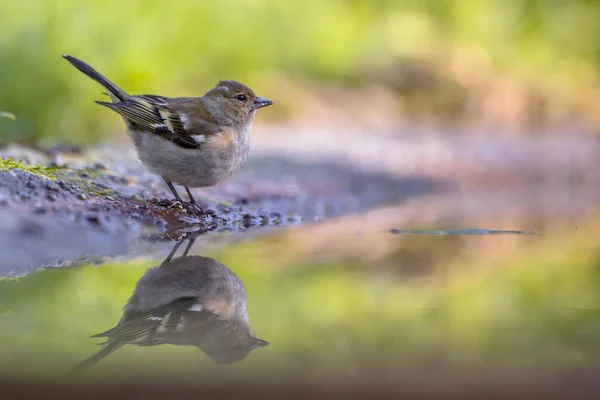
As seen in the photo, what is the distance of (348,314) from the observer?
8.00 ft

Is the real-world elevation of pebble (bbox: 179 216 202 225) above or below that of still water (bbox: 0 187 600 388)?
above

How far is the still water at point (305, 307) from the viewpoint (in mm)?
1901

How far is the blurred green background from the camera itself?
275 inches

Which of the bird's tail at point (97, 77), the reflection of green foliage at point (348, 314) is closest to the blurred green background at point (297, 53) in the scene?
the bird's tail at point (97, 77)

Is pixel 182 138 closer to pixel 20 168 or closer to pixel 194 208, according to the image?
pixel 194 208

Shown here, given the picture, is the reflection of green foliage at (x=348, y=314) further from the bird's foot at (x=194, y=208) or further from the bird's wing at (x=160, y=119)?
the bird's wing at (x=160, y=119)

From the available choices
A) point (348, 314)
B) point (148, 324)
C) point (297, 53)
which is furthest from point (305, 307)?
point (297, 53)

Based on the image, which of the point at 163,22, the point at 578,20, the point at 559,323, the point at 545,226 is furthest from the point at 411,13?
the point at 559,323

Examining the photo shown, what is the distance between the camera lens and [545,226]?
508 centimetres

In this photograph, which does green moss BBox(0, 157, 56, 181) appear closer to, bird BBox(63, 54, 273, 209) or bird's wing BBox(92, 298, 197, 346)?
bird BBox(63, 54, 273, 209)

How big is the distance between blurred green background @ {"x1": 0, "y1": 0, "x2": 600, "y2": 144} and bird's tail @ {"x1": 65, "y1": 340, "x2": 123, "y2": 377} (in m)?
4.23

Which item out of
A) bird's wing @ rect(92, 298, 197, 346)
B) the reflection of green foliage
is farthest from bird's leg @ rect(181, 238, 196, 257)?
bird's wing @ rect(92, 298, 197, 346)

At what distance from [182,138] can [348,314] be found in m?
2.45

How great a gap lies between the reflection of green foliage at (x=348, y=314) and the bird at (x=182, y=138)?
1212 mm
